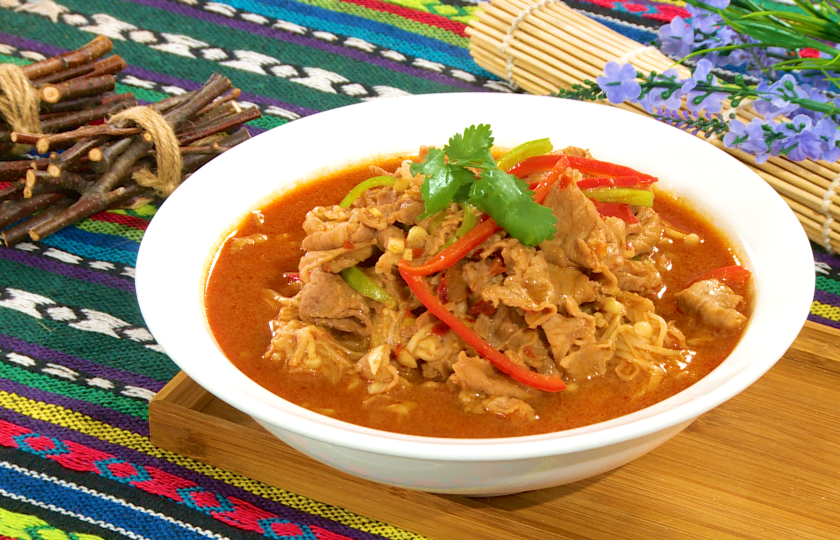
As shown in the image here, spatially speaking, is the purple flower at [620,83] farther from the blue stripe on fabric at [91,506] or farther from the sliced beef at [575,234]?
the blue stripe on fabric at [91,506]

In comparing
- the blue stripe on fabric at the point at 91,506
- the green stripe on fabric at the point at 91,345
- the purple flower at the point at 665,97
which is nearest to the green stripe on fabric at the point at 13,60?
the green stripe on fabric at the point at 91,345

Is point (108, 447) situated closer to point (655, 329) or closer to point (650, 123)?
point (655, 329)

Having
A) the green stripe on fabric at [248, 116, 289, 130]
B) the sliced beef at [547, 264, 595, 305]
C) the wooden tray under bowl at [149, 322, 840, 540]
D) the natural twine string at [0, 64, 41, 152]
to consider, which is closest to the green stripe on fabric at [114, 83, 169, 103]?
the green stripe on fabric at [248, 116, 289, 130]

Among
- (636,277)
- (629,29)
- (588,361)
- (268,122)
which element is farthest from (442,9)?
(588,361)

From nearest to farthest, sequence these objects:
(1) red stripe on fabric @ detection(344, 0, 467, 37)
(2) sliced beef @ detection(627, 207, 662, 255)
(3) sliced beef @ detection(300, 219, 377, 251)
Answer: (3) sliced beef @ detection(300, 219, 377, 251) < (2) sliced beef @ detection(627, 207, 662, 255) < (1) red stripe on fabric @ detection(344, 0, 467, 37)

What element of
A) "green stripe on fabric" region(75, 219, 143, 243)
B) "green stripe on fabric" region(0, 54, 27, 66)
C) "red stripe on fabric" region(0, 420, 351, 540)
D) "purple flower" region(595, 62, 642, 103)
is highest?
"purple flower" region(595, 62, 642, 103)

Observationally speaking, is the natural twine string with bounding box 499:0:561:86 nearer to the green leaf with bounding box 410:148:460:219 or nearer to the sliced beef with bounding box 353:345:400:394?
the green leaf with bounding box 410:148:460:219
